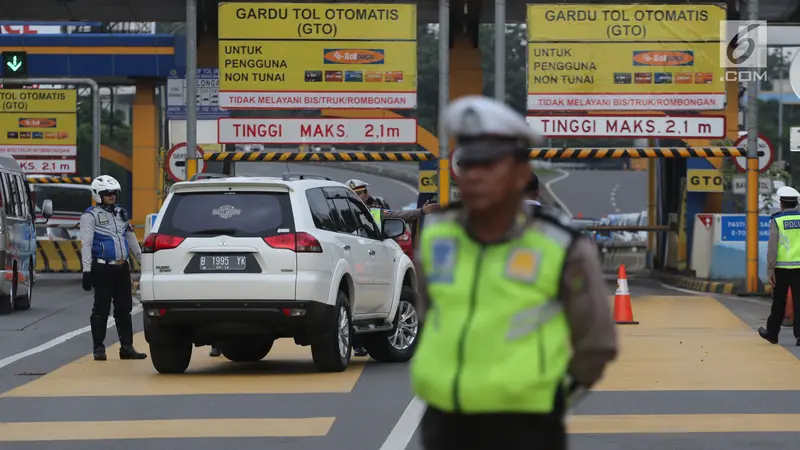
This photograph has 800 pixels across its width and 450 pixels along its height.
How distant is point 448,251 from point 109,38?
119ft

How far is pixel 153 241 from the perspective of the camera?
1404 cm

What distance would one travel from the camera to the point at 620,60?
27.9m

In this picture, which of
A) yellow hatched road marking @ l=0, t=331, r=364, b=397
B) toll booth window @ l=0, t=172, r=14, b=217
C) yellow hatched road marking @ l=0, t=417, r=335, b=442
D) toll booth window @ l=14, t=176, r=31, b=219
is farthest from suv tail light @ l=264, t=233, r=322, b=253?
toll booth window @ l=14, t=176, r=31, b=219

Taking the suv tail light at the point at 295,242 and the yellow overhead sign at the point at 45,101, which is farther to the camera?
the yellow overhead sign at the point at 45,101

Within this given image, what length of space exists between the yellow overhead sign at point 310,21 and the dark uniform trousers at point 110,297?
11776 mm

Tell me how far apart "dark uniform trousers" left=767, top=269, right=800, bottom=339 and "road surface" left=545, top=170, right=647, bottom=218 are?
6110cm

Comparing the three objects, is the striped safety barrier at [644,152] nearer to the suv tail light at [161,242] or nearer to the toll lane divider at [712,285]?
the toll lane divider at [712,285]

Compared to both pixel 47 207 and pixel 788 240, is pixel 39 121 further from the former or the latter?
pixel 788 240

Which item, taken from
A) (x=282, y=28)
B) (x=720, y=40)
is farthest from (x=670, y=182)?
(x=282, y=28)

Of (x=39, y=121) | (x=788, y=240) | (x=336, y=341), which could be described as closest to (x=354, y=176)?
(x=39, y=121)

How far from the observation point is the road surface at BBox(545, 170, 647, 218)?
276ft

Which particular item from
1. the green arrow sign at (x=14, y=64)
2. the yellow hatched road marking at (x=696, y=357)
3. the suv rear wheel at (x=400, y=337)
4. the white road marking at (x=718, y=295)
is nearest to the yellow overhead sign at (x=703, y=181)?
the white road marking at (x=718, y=295)

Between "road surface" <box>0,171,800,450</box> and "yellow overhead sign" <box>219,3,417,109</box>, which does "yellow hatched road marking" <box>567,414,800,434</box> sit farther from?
"yellow overhead sign" <box>219,3,417,109</box>

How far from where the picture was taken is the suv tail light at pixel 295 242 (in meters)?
13.8
